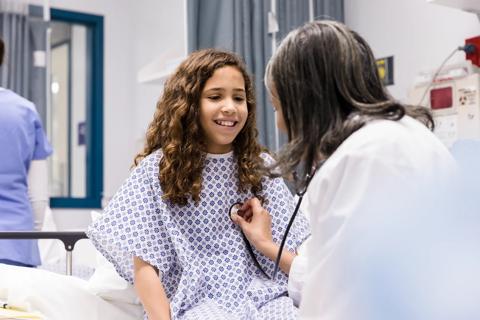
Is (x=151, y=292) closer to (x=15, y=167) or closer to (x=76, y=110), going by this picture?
(x=15, y=167)

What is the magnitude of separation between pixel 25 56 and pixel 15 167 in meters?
1.79

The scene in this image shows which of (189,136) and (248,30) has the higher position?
(248,30)

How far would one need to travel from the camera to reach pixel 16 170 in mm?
2395

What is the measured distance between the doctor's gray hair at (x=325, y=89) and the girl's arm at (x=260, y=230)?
0.70 metres

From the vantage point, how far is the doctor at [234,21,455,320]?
40.1 inches

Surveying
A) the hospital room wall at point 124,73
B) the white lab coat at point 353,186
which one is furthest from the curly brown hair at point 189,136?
the hospital room wall at point 124,73

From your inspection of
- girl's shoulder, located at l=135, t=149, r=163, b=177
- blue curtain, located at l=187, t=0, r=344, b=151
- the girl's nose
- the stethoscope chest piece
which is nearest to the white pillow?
girl's shoulder, located at l=135, t=149, r=163, b=177

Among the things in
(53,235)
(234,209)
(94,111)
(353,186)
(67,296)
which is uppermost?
(94,111)

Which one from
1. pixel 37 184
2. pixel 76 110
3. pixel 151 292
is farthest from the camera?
pixel 76 110

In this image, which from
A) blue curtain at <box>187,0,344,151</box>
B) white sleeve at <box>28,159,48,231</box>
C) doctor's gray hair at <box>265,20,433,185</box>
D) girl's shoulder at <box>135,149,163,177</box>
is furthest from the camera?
blue curtain at <box>187,0,344,151</box>

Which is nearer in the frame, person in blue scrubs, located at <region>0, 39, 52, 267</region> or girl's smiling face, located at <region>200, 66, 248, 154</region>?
girl's smiling face, located at <region>200, 66, 248, 154</region>

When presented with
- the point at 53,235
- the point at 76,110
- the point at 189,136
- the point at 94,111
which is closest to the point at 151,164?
the point at 189,136

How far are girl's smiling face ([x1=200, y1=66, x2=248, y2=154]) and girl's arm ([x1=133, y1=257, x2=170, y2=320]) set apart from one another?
364mm

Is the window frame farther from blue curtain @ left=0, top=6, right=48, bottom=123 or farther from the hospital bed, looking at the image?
the hospital bed
